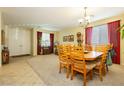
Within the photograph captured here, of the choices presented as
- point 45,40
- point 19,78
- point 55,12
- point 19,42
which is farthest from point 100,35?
point 19,42

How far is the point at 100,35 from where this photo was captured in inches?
235

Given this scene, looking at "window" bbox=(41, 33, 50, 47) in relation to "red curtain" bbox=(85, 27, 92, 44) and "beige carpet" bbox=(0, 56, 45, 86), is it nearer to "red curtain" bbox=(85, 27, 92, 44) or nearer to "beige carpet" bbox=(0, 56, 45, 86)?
"red curtain" bbox=(85, 27, 92, 44)

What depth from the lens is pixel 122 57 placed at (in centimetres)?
478

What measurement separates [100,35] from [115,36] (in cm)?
104

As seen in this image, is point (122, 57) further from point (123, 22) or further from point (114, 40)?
point (123, 22)

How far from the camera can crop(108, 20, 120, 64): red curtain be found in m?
4.89

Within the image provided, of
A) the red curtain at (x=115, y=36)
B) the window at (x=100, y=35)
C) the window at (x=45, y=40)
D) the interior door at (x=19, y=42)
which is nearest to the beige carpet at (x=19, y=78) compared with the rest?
the red curtain at (x=115, y=36)

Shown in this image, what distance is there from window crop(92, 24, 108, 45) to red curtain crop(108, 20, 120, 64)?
0.35 m

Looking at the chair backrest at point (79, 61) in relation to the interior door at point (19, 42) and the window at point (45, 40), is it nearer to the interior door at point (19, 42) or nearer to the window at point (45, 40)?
the interior door at point (19, 42)

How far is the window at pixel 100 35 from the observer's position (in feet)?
18.5

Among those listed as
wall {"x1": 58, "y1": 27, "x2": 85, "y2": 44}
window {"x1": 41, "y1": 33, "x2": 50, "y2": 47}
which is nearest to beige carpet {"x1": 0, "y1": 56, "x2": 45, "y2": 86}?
wall {"x1": 58, "y1": 27, "x2": 85, "y2": 44}

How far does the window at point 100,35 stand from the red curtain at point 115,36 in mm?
345

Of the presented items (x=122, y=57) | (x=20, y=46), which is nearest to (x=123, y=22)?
(x=122, y=57)

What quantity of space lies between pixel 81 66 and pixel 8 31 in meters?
6.70
